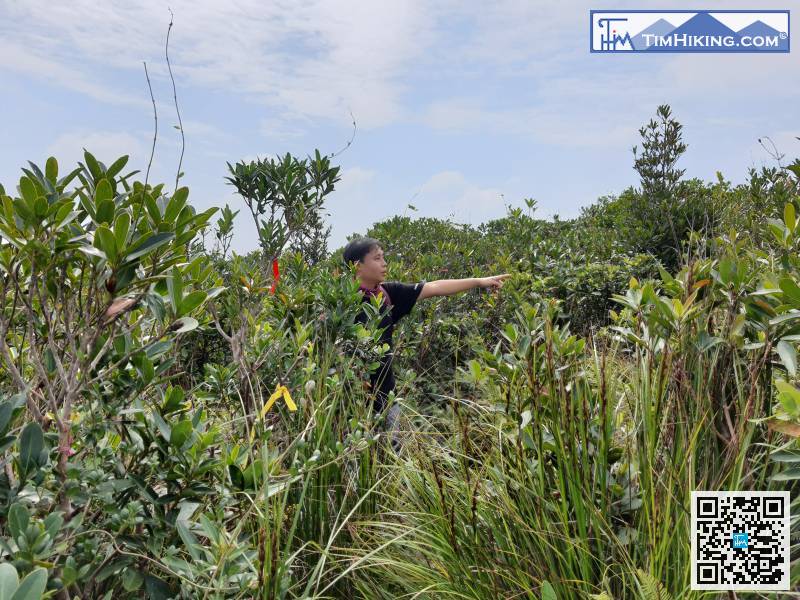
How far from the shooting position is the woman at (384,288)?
5621 mm

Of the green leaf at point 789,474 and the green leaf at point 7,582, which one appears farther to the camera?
the green leaf at point 789,474

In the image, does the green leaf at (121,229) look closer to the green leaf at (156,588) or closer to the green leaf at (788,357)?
the green leaf at (156,588)

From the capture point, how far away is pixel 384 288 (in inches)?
245

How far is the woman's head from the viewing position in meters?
5.92

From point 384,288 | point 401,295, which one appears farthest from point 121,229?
point 401,295

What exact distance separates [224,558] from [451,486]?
151cm

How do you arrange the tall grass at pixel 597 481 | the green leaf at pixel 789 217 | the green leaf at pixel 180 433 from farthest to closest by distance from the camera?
the green leaf at pixel 789 217 → the tall grass at pixel 597 481 → the green leaf at pixel 180 433

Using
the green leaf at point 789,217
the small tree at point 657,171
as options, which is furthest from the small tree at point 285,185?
the small tree at point 657,171

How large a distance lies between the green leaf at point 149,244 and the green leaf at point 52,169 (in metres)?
0.59

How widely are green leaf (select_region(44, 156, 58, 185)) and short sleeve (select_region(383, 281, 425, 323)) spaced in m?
3.71

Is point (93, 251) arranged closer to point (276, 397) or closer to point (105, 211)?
point (105, 211)

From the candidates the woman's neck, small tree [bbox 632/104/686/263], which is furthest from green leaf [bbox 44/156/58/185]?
small tree [bbox 632/104/686/263]

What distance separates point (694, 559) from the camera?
2.54 m

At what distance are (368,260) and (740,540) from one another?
388cm
